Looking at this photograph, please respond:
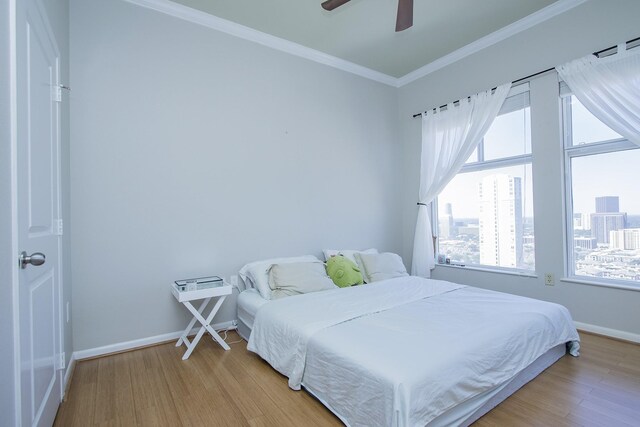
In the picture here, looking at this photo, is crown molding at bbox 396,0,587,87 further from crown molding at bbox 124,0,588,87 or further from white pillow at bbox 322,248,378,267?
white pillow at bbox 322,248,378,267

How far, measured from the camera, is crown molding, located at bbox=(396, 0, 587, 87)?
3001 mm

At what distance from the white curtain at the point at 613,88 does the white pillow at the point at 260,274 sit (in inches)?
122

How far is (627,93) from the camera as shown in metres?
2.62

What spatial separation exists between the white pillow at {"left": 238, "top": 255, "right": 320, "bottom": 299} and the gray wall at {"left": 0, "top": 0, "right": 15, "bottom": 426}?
1890mm

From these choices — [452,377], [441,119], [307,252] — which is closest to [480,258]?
[441,119]

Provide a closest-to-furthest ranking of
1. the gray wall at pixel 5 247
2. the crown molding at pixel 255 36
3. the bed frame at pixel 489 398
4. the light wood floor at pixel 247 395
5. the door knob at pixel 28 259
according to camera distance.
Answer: the gray wall at pixel 5 247 → the door knob at pixel 28 259 → the bed frame at pixel 489 398 → the light wood floor at pixel 247 395 → the crown molding at pixel 255 36

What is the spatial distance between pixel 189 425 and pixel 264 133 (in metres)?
2.63

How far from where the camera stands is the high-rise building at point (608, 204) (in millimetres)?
2832

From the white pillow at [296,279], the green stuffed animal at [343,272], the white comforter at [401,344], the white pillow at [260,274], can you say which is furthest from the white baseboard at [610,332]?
the white pillow at [260,274]

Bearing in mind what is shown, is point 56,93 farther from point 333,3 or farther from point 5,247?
point 333,3

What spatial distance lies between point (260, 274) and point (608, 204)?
3.25 m

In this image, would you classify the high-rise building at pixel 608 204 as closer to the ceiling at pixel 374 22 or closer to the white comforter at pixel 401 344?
the white comforter at pixel 401 344

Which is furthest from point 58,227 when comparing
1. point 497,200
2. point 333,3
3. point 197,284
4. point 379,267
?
point 497,200

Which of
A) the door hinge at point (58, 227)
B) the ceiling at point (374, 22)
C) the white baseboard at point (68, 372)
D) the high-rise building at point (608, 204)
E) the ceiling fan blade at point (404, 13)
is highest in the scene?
the ceiling at point (374, 22)
